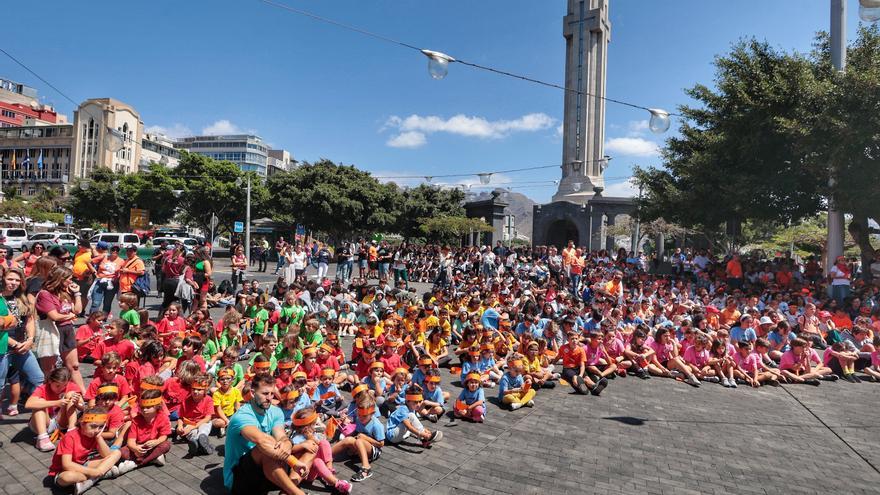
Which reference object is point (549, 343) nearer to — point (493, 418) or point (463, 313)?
point (463, 313)

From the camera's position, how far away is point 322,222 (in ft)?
117

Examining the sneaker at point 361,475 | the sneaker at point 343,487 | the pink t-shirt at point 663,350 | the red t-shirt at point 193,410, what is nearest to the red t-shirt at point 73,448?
the red t-shirt at point 193,410

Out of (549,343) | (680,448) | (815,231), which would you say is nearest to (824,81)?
(549,343)

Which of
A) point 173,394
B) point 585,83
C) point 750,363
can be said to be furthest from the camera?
point 585,83

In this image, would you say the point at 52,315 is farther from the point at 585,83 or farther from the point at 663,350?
the point at 585,83

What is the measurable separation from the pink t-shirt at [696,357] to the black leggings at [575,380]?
8.97 feet

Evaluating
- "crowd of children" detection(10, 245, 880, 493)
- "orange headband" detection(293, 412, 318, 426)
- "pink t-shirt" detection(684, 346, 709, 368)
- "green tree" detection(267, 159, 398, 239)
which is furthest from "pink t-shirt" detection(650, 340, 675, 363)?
"green tree" detection(267, 159, 398, 239)

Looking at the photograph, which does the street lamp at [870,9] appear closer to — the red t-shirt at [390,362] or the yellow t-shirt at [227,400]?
the red t-shirt at [390,362]

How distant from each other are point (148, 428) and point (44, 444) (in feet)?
3.83

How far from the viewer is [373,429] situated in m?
5.51

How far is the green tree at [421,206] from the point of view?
138 feet

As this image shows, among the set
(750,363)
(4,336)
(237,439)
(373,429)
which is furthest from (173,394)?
(750,363)

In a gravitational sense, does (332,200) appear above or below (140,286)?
above

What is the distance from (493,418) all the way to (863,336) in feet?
30.8
